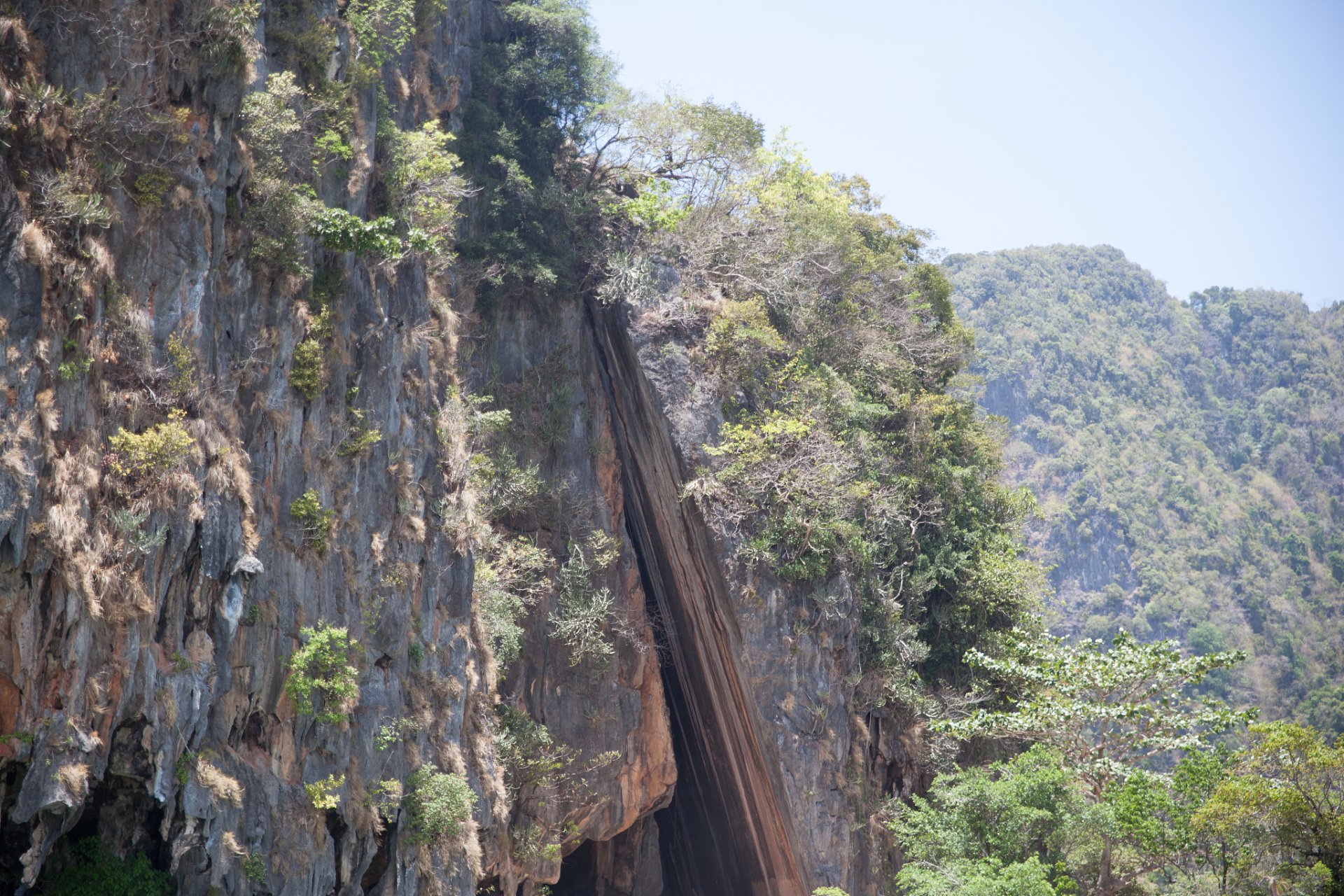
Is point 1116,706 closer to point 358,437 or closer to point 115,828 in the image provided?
point 358,437

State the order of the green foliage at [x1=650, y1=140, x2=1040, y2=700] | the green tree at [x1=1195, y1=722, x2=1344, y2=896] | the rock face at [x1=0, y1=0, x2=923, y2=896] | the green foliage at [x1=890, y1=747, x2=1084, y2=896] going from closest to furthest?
1. the rock face at [x1=0, y1=0, x2=923, y2=896]
2. the green tree at [x1=1195, y1=722, x2=1344, y2=896]
3. the green foliage at [x1=890, y1=747, x2=1084, y2=896]
4. the green foliage at [x1=650, y1=140, x2=1040, y2=700]

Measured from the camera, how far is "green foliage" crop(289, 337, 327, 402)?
12.1m

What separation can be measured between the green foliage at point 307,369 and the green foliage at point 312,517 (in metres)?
1.35

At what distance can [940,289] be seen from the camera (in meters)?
26.8

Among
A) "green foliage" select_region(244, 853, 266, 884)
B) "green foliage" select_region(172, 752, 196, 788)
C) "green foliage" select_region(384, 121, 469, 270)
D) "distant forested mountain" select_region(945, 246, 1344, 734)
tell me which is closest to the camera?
"green foliage" select_region(172, 752, 196, 788)

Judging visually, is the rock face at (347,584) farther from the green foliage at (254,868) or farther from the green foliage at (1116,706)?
the green foliage at (1116,706)

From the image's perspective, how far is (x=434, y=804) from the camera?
13.3 meters

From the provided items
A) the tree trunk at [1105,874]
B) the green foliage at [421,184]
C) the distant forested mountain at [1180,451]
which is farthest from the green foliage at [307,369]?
the distant forested mountain at [1180,451]

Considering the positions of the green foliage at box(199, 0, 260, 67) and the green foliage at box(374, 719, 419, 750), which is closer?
the green foliage at box(199, 0, 260, 67)

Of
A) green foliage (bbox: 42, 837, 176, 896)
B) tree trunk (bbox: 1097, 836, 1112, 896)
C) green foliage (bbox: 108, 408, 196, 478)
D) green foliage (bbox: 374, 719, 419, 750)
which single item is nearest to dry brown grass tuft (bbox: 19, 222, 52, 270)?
green foliage (bbox: 108, 408, 196, 478)

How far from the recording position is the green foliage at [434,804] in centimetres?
1318

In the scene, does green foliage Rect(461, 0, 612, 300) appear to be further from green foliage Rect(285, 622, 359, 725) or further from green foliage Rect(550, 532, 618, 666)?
green foliage Rect(285, 622, 359, 725)

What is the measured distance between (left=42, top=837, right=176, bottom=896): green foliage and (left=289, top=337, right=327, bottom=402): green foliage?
5.67 metres

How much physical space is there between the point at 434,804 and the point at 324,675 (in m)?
2.95
